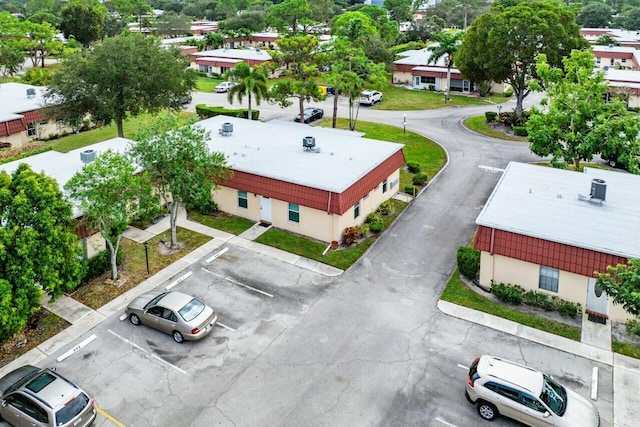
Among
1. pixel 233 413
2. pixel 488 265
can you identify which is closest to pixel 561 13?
pixel 488 265

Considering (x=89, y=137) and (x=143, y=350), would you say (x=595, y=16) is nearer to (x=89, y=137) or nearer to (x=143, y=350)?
(x=89, y=137)

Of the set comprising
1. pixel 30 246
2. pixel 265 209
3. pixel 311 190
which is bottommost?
pixel 265 209

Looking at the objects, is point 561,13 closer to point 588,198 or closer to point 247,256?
point 588,198

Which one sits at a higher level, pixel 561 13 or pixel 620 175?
pixel 561 13

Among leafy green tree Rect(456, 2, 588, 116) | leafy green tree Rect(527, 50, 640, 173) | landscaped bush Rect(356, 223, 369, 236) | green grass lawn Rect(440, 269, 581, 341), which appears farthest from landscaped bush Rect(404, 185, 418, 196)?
leafy green tree Rect(456, 2, 588, 116)

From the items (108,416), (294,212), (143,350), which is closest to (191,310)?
(143,350)

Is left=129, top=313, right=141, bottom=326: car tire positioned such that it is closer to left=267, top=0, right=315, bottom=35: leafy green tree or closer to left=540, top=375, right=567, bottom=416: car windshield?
left=540, top=375, right=567, bottom=416: car windshield
